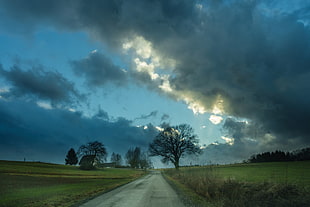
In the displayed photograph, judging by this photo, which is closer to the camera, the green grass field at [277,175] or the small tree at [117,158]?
the green grass field at [277,175]

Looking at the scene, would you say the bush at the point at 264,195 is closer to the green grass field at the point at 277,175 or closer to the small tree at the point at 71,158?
the green grass field at the point at 277,175

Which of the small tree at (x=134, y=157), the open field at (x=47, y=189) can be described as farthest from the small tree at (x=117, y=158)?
the open field at (x=47, y=189)

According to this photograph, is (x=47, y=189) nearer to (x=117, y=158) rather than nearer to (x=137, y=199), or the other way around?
(x=137, y=199)

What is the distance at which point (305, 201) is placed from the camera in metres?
8.18

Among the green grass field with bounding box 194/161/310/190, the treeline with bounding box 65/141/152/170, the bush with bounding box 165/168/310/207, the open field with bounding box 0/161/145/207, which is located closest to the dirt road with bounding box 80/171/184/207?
the open field with bounding box 0/161/145/207

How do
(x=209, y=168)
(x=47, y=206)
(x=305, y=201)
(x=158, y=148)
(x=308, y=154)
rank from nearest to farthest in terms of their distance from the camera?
(x=305, y=201) < (x=47, y=206) < (x=209, y=168) < (x=308, y=154) < (x=158, y=148)

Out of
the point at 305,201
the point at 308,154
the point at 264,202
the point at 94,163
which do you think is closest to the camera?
the point at 305,201

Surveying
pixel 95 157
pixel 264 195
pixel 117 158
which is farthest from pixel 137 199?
pixel 117 158

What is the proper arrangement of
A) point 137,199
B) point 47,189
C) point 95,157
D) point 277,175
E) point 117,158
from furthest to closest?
1. point 117,158
2. point 95,157
3. point 47,189
4. point 277,175
5. point 137,199

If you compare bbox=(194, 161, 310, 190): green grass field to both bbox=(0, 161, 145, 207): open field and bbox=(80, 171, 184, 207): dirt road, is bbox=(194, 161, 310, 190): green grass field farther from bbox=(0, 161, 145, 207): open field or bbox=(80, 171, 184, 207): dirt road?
bbox=(0, 161, 145, 207): open field

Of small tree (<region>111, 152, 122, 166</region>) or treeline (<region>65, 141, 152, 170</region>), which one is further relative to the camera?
small tree (<region>111, 152, 122, 166</region>)

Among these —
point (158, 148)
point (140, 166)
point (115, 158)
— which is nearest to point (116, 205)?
point (158, 148)

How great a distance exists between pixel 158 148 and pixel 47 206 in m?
49.3

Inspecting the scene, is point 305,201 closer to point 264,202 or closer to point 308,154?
point 264,202
